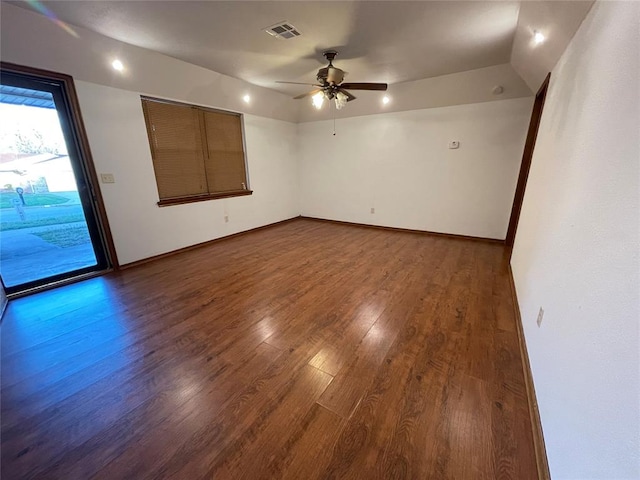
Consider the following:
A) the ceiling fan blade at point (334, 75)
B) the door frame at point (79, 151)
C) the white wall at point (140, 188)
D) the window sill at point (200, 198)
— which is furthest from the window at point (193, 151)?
the ceiling fan blade at point (334, 75)

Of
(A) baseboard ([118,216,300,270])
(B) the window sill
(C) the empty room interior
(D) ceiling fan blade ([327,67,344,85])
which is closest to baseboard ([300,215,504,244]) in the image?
(C) the empty room interior

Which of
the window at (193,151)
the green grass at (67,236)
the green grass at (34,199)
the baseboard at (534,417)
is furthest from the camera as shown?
the window at (193,151)

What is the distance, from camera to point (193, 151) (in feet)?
12.8

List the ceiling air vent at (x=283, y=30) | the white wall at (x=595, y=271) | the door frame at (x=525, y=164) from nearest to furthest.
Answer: the white wall at (x=595, y=271)
the ceiling air vent at (x=283, y=30)
the door frame at (x=525, y=164)

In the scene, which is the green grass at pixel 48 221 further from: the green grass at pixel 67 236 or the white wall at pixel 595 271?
the white wall at pixel 595 271

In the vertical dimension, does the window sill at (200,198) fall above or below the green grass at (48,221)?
above

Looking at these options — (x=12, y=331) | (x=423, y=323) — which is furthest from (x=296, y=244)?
(x=12, y=331)

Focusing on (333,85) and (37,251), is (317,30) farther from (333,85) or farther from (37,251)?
(37,251)

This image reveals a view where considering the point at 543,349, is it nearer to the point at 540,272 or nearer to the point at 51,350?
the point at 540,272

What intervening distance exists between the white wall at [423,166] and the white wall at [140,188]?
1377 millimetres

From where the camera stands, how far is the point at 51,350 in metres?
1.86

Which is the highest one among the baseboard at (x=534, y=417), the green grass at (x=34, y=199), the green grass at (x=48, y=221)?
the green grass at (x=34, y=199)

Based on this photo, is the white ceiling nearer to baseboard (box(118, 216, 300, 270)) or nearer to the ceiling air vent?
the ceiling air vent

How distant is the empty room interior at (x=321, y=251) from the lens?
3.63 ft
